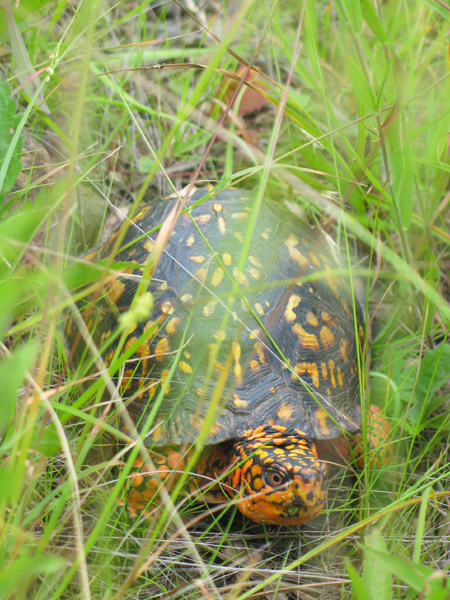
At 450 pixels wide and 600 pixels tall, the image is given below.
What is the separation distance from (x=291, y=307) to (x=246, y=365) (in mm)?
318

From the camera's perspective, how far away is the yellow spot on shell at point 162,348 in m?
1.56

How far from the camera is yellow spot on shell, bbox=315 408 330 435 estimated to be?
153 centimetres

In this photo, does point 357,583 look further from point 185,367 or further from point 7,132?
point 7,132

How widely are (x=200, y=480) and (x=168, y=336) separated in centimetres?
50

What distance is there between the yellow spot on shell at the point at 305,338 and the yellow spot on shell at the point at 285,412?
22 cm

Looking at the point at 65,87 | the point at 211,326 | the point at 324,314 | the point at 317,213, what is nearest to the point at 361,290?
the point at 317,213

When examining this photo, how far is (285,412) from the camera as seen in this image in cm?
150

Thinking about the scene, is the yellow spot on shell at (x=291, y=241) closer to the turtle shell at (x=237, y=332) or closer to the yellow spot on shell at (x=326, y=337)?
the turtle shell at (x=237, y=332)

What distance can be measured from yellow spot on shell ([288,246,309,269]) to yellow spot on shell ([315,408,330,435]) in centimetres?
50

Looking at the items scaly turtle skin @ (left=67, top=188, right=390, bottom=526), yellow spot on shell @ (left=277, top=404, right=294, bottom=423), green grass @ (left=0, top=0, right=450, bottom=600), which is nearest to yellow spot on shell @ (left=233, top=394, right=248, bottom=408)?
scaly turtle skin @ (left=67, top=188, right=390, bottom=526)

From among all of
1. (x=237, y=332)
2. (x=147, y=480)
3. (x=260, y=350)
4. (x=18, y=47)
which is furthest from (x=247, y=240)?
(x=18, y=47)

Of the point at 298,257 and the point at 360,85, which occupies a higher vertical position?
the point at 360,85

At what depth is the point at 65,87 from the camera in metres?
2.21

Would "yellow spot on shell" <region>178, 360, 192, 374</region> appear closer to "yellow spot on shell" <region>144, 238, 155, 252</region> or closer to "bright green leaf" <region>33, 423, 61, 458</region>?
"yellow spot on shell" <region>144, 238, 155, 252</region>
